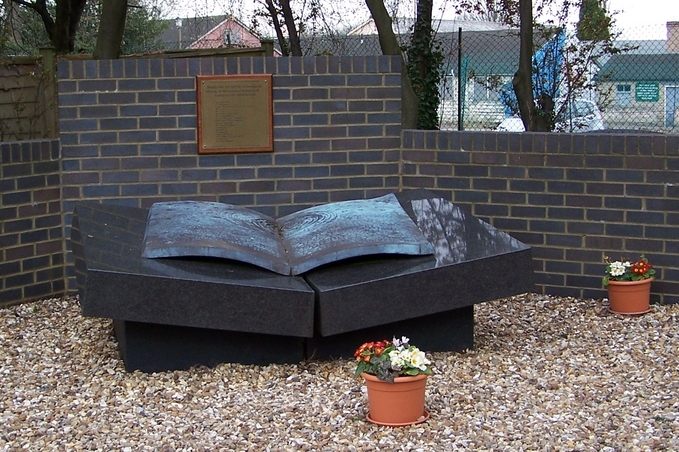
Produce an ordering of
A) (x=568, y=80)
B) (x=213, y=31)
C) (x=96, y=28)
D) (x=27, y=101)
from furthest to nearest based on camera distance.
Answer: (x=96, y=28)
(x=213, y=31)
(x=568, y=80)
(x=27, y=101)

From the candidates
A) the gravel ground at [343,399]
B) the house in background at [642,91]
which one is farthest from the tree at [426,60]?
Answer: the gravel ground at [343,399]

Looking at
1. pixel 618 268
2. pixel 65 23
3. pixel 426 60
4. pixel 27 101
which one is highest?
pixel 65 23

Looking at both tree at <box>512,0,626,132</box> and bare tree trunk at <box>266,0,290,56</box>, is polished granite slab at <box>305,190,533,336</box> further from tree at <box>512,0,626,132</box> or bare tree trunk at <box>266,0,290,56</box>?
bare tree trunk at <box>266,0,290,56</box>

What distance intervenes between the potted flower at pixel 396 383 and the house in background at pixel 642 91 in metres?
7.80

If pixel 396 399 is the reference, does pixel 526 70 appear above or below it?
above

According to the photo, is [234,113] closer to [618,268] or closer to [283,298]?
[283,298]

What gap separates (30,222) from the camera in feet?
23.7

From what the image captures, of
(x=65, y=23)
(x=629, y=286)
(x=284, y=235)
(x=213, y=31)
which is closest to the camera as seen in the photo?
(x=284, y=235)

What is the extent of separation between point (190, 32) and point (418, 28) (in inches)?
216

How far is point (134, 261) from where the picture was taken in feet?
17.2

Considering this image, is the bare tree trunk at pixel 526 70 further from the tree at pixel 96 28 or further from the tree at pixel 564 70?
the tree at pixel 96 28

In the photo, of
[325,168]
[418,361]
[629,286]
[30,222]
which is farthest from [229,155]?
[418,361]

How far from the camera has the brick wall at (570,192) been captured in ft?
22.9

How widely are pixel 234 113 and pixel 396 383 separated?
3.78 m
